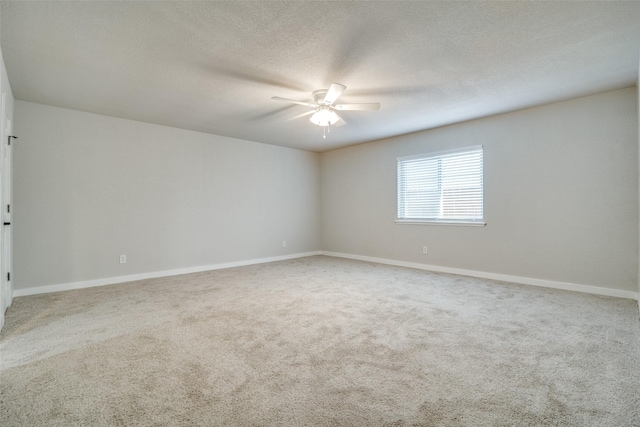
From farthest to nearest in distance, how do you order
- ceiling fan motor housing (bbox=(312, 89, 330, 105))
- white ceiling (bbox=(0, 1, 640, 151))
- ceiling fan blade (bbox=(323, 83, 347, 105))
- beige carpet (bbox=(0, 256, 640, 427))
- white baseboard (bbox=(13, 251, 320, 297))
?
white baseboard (bbox=(13, 251, 320, 297)), ceiling fan motor housing (bbox=(312, 89, 330, 105)), ceiling fan blade (bbox=(323, 83, 347, 105)), white ceiling (bbox=(0, 1, 640, 151)), beige carpet (bbox=(0, 256, 640, 427))

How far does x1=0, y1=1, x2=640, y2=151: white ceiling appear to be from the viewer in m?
2.14

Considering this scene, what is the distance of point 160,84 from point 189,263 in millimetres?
3007

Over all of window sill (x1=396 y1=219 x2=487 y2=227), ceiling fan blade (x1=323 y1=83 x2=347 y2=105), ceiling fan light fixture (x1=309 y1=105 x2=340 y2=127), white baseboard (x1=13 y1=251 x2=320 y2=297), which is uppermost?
ceiling fan blade (x1=323 y1=83 x2=347 y2=105)

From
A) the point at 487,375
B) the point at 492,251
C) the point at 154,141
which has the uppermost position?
the point at 154,141

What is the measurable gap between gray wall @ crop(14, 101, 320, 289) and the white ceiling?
1.86 feet

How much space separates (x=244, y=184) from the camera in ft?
19.7

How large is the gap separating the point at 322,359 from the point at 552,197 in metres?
3.87

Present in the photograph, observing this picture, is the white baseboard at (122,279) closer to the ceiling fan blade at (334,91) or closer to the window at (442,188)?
the window at (442,188)

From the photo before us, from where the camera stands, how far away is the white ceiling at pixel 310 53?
2.14m

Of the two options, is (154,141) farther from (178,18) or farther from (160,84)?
(178,18)

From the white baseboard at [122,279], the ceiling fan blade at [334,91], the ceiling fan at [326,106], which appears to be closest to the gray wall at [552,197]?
the ceiling fan at [326,106]

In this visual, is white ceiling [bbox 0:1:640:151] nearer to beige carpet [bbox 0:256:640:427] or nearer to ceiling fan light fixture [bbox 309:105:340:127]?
ceiling fan light fixture [bbox 309:105:340:127]

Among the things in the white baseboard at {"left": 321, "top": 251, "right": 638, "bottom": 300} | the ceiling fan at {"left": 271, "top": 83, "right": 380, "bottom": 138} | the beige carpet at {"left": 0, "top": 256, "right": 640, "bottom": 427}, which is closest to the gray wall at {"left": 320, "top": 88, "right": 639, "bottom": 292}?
the white baseboard at {"left": 321, "top": 251, "right": 638, "bottom": 300}

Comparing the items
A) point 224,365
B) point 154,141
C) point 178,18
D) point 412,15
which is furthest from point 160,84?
point 224,365
